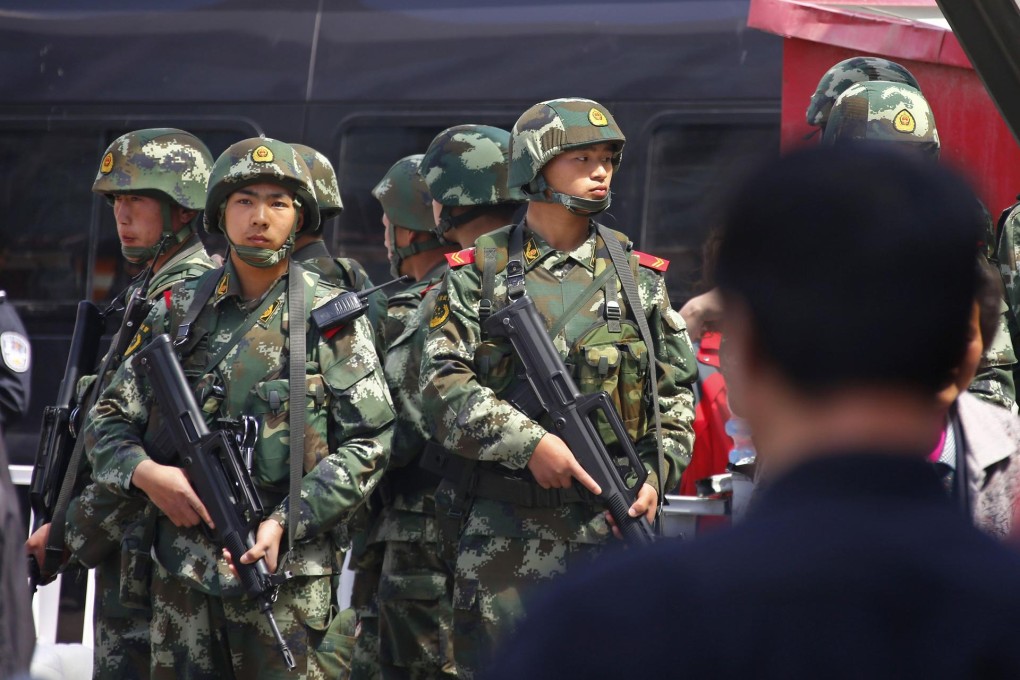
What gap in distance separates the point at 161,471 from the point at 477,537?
0.91m

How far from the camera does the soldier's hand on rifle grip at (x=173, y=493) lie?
13.9ft

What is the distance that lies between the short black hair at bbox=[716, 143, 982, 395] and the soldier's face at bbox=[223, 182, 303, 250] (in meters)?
3.40

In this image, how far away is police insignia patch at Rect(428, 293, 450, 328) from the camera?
4320 millimetres

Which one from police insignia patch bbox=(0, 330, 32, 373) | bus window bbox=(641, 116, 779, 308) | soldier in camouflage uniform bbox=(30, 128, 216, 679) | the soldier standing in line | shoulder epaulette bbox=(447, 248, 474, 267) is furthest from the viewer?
bus window bbox=(641, 116, 779, 308)

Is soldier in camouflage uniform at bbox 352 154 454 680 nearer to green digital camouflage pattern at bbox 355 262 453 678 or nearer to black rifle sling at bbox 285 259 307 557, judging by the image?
green digital camouflage pattern at bbox 355 262 453 678

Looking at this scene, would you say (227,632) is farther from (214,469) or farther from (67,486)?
(67,486)

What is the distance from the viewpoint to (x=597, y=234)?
14.5ft

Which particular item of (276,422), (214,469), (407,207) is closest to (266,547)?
(214,469)

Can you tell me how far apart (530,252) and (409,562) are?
1.24 m

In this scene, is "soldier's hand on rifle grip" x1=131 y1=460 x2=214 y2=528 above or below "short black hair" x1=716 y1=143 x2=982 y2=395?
below

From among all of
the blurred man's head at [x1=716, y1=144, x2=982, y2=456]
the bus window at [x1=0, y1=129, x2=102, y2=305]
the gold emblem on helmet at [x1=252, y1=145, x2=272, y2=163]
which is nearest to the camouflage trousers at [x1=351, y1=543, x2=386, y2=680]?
the gold emblem on helmet at [x1=252, y1=145, x2=272, y2=163]

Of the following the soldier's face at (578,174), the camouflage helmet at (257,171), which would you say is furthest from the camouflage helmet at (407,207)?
the soldier's face at (578,174)

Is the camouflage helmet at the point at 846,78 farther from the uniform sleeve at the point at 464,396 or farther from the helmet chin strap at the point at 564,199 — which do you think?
the uniform sleeve at the point at 464,396

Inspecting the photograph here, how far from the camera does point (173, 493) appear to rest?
425 centimetres
